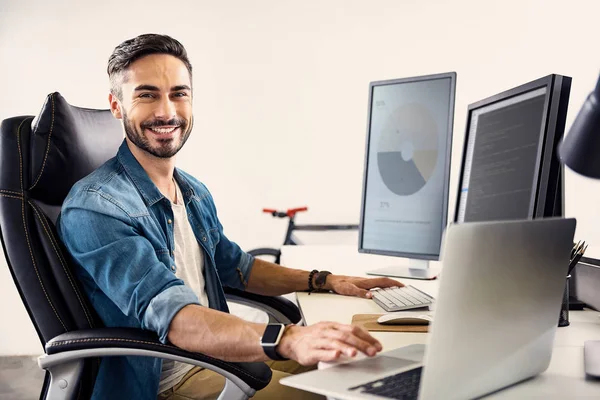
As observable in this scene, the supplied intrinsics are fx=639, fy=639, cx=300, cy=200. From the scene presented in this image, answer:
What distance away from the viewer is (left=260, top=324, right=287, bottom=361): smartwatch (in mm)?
1104

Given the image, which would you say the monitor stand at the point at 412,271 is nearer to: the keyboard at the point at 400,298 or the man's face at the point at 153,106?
the keyboard at the point at 400,298

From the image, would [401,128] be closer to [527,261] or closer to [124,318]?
[124,318]

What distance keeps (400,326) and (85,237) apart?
0.67 meters

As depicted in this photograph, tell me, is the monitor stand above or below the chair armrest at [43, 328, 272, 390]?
above

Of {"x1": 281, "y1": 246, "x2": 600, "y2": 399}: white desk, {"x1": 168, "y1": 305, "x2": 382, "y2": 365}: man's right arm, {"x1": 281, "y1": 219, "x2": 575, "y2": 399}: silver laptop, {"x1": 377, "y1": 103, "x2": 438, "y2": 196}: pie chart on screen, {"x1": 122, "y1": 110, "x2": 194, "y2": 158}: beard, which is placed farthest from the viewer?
{"x1": 377, "y1": 103, "x2": 438, "y2": 196}: pie chart on screen

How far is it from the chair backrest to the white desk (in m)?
0.51

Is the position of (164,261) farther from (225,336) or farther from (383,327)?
(383,327)

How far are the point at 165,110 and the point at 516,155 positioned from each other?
0.88m

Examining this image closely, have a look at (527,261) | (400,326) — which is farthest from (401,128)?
(527,261)

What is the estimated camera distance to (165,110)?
1.66m

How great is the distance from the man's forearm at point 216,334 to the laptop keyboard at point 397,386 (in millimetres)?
374

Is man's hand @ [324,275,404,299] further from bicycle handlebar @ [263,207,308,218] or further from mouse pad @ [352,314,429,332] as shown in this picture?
bicycle handlebar @ [263,207,308,218]

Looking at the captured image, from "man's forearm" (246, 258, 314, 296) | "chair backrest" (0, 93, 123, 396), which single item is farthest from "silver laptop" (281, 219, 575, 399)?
"man's forearm" (246, 258, 314, 296)

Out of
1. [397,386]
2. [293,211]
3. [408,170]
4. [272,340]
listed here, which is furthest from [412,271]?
[293,211]
